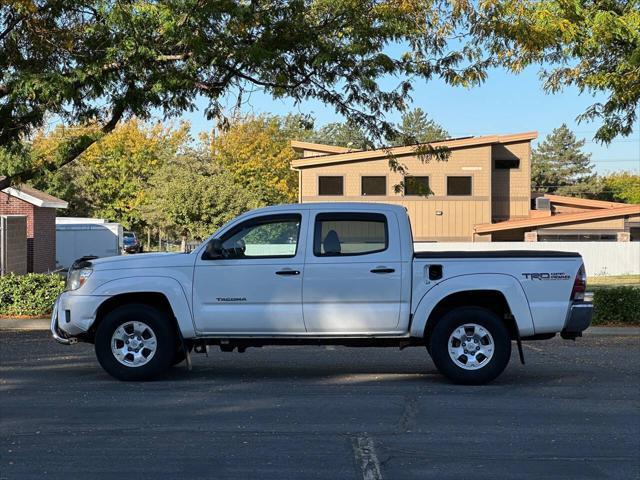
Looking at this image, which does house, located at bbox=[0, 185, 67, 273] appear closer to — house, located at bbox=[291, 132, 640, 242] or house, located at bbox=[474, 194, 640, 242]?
house, located at bbox=[291, 132, 640, 242]

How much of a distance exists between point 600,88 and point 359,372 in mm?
8201

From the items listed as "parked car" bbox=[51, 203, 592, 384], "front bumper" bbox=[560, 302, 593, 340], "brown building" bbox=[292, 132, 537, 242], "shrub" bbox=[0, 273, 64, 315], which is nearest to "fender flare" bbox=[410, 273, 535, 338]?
"parked car" bbox=[51, 203, 592, 384]

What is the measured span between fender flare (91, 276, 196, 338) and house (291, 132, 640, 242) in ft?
106

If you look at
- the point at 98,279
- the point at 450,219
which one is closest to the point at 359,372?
the point at 98,279

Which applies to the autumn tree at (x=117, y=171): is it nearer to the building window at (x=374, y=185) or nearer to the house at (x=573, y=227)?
the building window at (x=374, y=185)

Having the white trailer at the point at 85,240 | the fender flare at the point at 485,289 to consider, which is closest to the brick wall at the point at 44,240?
the white trailer at the point at 85,240

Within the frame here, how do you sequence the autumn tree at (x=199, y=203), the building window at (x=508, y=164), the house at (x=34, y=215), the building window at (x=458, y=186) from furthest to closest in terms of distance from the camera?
the autumn tree at (x=199, y=203) → the building window at (x=508, y=164) → the building window at (x=458, y=186) → the house at (x=34, y=215)

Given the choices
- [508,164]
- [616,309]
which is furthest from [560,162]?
[616,309]

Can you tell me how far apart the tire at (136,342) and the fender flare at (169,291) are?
214 mm

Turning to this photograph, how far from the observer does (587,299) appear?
9.92 m

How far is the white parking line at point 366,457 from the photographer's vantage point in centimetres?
600

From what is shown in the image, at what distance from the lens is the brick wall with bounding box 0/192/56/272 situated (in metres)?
33.2

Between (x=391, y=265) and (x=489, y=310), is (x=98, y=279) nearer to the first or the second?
(x=391, y=265)

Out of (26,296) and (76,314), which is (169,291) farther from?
(26,296)
